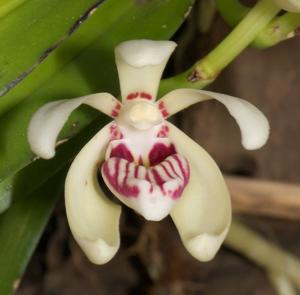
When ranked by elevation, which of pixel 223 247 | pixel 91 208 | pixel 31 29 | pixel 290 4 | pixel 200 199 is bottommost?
pixel 223 247

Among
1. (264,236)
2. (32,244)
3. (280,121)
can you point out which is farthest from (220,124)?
(32,244)

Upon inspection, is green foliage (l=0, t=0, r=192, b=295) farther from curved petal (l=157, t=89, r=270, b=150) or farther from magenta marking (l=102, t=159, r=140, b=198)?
curved petal (l=157, t=89, r=270, b=150)

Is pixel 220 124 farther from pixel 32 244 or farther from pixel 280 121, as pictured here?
pixel 32 244

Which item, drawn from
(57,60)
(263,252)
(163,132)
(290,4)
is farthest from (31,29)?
(263,252)

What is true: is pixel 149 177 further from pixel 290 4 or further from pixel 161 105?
pixel 290 4

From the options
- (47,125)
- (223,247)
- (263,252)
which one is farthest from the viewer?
(223,247)

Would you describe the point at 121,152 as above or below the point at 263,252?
above

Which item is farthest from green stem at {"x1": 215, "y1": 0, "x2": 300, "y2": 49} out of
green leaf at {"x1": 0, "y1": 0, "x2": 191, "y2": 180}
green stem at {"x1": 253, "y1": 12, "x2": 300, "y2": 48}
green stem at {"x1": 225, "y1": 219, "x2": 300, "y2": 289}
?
green stem at {"x1": 225, "y1": 219, "x2": 300, "y2": 289}
